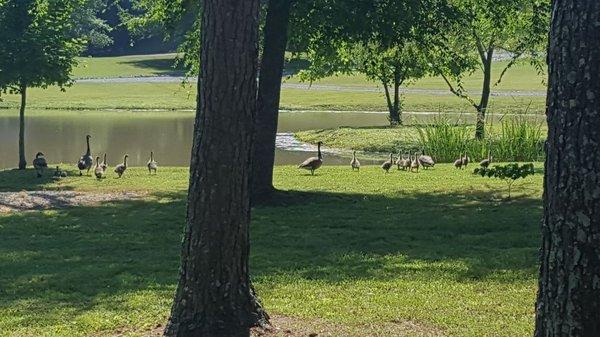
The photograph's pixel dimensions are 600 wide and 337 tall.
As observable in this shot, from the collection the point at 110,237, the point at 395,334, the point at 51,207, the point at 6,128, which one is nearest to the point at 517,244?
the point at 395,334

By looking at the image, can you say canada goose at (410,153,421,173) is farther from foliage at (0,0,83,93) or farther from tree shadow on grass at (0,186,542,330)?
foliage at (0,0,83,93)

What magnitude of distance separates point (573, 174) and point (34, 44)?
2159cm

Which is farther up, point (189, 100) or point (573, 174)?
point (573, 174)

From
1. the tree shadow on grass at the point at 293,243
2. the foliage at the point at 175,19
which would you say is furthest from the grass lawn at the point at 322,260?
the foliage at the point at 175,19

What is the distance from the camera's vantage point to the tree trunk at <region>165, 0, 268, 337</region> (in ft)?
22.8

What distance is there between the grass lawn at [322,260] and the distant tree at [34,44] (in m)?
7.45

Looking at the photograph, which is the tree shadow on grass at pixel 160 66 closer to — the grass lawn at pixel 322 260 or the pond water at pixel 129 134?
the pond water at pixel 129 134

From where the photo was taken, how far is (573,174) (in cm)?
459

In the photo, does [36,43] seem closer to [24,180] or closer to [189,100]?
[24,180]

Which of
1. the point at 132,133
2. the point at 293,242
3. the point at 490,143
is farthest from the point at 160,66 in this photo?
the point at 293,242

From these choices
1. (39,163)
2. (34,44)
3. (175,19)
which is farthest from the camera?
(34,44)

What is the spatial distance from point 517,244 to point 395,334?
4899 mm

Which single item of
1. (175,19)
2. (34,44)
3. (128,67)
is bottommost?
(128,67)

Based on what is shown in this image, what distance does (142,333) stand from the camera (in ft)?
24.9
